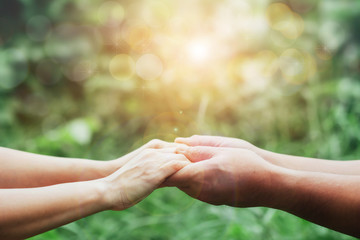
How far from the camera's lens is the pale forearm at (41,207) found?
949mm

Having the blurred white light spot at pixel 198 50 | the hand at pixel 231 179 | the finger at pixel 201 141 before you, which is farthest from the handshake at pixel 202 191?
the blurred white light spot at pixel 198 50

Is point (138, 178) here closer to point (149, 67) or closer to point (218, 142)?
point (218, 142)

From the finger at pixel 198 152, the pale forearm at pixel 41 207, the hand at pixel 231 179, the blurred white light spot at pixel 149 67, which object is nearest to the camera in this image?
the pale forearm at pixel 41 207

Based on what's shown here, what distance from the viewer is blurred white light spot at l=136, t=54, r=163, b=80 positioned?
304 cm

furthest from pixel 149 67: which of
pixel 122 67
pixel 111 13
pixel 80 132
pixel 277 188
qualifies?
pixel 277 188

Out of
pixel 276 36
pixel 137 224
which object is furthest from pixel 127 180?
pixel 276 36

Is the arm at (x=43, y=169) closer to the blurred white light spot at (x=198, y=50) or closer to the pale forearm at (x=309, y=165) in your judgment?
the pale forearm at (x=309, y=165)

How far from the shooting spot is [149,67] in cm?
308

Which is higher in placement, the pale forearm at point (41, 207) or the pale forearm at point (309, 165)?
the pale forearm at point (41, 207)

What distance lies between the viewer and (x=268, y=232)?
5.47ft

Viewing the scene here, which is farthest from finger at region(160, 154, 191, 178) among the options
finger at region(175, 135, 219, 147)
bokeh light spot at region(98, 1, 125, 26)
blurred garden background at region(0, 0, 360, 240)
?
bokeh light spot at region(98, 1, 125, 26)

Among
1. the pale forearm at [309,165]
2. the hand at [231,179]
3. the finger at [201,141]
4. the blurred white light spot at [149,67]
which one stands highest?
the blurred white light spot at [149,67]

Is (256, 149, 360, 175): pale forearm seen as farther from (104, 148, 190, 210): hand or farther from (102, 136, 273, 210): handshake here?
(104, 148, 190, 210): hand

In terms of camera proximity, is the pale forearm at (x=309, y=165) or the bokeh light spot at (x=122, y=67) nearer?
the pale forearm at (x=309, y=165)
